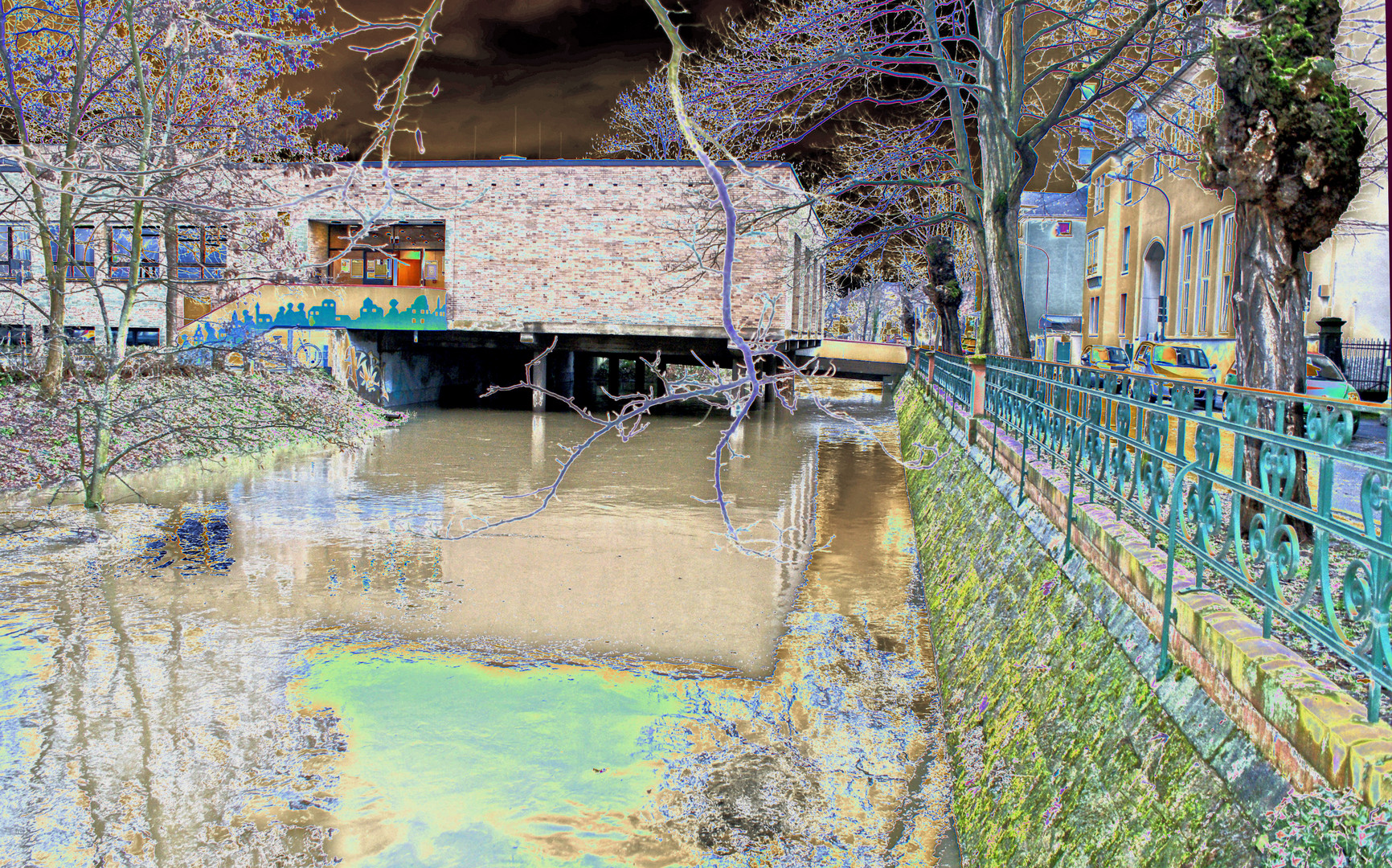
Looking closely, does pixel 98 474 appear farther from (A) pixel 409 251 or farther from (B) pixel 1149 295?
(B) pixel 1149 295

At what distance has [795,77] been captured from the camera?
13.9 m

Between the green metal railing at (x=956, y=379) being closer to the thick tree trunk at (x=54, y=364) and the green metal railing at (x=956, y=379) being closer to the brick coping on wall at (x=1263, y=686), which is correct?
the brick coping on wall at (x=1263, y=686)

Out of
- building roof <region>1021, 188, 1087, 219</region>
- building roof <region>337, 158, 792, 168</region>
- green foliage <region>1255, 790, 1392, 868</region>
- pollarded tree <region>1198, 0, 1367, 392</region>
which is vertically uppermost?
building roof <region>1021, 188, 1087, 219</region>

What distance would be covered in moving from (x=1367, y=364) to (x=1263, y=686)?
22787 mm

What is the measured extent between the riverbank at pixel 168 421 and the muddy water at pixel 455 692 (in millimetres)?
1172

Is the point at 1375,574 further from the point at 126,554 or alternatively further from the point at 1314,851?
the point at 126,554

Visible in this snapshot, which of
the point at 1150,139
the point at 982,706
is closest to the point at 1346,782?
the point at 982,706

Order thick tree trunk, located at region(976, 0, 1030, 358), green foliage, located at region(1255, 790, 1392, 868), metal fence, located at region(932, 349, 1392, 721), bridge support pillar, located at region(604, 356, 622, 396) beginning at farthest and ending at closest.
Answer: bridge support pillar, located at region(604, 356, 622, 396)
thick tree trunk, located at region(976, 0, 1030, 358)
metal fence, located at region(932, 349, 1392, 721)
green foliage, located at region(1255, 790, 1392, 868)

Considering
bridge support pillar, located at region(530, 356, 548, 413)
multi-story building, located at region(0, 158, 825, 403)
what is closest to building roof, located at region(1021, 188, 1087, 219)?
bridge support pillar, located at region(530, 356, 548, 413)

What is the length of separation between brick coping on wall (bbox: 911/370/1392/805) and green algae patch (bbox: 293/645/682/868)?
8.47 feet

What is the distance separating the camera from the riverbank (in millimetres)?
12875

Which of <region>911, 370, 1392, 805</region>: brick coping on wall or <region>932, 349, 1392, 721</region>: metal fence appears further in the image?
<region>932, 349, 1392, 721</region>: metal fence

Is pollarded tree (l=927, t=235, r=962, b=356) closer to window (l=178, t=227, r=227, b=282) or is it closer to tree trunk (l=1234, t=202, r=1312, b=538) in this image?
window (l=178, t=227, r=227, b=282)

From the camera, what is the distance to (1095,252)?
4672 cm
